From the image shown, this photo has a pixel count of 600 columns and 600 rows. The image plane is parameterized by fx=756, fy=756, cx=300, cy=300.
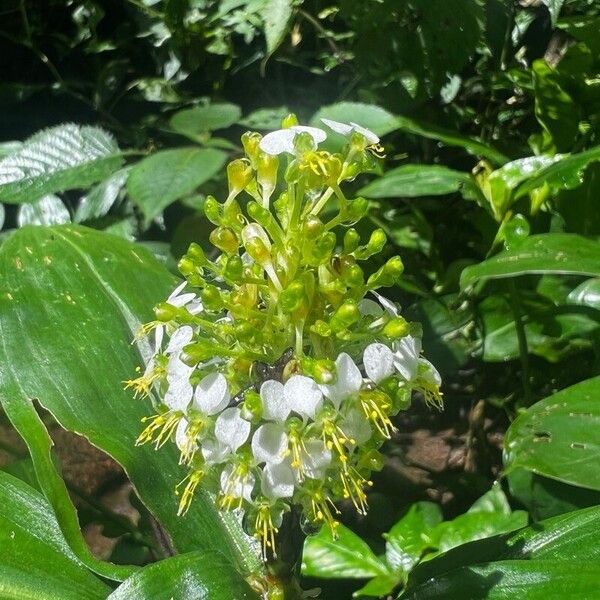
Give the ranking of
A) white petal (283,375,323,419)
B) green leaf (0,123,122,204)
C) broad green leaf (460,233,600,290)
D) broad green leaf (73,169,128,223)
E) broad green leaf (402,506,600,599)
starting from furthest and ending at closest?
1. broad green leaf (73,169,128,223)
2. green leaf (0,123,122,204)
3. broad green leaf (460,233,600,290)
4. broad green leaf (402,506,600,599)
5. white petal (283,375,323,419)

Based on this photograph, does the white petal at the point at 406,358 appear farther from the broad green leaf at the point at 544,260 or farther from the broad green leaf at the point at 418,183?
the broad green leaf at the point at 418,183

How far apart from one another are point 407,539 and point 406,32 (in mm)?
865

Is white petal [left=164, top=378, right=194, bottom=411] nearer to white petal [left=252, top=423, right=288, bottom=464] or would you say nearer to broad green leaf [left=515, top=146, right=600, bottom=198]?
white petal [left=252, top=423, right=288, bottom=464]

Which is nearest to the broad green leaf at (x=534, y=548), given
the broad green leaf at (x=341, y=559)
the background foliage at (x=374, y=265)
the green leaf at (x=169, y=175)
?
the background foliage at (x=374, y=265)

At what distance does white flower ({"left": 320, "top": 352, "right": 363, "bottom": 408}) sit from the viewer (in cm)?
61

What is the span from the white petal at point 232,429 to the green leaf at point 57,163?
2.47ft

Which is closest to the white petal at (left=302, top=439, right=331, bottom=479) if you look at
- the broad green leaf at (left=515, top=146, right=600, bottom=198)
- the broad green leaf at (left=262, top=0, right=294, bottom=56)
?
the broad green leaf at (left=515, top=146, right=600, bottom=198)

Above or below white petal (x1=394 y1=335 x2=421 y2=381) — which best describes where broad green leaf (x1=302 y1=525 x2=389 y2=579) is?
below

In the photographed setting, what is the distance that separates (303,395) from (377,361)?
0.26 feet

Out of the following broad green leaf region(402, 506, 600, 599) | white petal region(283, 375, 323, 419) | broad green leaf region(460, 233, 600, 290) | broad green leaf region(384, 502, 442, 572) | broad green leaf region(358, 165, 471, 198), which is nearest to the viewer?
white petal region(283, 375, 323, 419)

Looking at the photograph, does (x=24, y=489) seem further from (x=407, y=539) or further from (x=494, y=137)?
(x=494, y=137)

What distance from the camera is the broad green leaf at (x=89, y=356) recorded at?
0.79m

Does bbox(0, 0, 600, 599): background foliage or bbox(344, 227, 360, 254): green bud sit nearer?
bbox(344, 227, 360, 254): green bud

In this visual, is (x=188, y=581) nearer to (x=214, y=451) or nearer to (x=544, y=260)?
(x=214, y=451)
